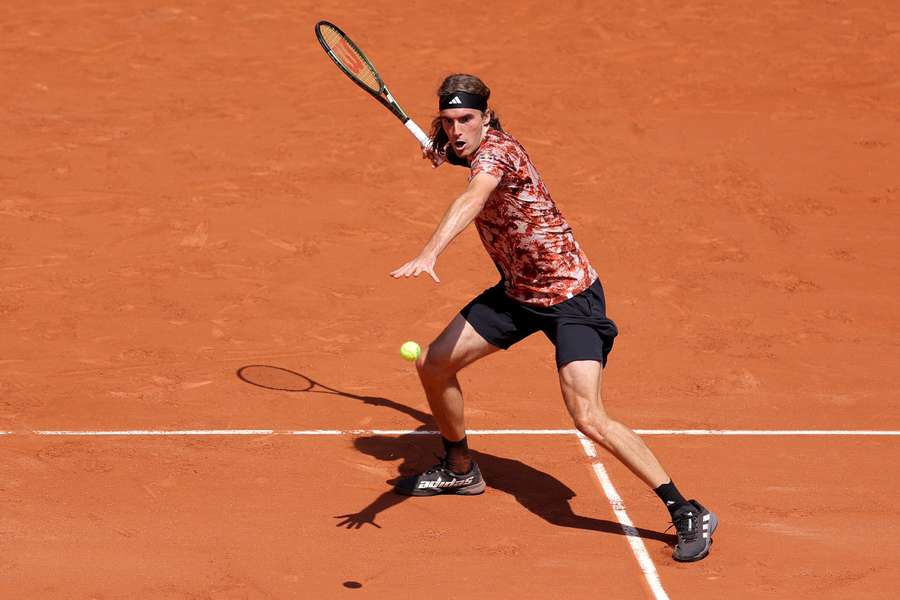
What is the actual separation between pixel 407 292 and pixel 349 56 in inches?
104

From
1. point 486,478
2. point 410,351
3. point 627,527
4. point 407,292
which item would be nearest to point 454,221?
point 410,351

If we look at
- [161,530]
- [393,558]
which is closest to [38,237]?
[161,530]

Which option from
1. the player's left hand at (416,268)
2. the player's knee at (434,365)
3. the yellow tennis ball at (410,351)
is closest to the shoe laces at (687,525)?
the player's knee at (434,365)

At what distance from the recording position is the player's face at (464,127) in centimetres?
597

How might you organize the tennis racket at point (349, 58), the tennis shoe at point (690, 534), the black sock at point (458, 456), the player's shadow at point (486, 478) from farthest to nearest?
the tennis racket at point (349, 58)
the black sock at point (458, 456)
the player's shadow at point (486, 478)
the tennis shoe at point (690, 534)

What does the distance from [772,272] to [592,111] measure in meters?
3.42

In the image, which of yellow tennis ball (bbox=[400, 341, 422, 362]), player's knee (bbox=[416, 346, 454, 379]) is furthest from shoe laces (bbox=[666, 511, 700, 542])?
yellow tennis ball (bbox=[400, 341, 422, 362])

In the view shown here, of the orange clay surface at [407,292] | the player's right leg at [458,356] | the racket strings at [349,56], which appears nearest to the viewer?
the orange clay surface at [407,292]

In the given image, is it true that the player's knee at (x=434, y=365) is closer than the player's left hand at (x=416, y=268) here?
No

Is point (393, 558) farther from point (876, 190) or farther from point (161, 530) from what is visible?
point (876, 190)

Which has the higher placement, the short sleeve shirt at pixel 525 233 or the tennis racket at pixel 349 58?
the tennis racket at pixel 349 58

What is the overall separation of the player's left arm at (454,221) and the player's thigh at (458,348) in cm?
93

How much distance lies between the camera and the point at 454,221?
5535mm

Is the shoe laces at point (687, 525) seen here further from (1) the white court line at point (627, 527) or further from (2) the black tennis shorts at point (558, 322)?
(2) the black tennis shorts at point (558, 322)
